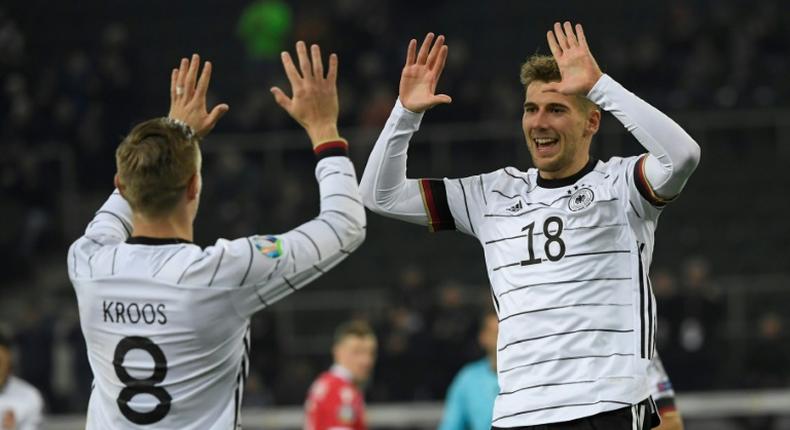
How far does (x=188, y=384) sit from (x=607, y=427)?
1.45m

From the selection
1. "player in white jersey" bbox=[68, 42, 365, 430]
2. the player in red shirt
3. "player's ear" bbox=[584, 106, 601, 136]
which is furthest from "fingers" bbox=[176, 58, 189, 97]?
the player in red shirt

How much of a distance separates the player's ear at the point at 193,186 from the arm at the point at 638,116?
1.26 metres

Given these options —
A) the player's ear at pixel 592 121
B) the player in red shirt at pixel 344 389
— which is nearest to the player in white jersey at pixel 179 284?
the player's ear at pixel 592 121

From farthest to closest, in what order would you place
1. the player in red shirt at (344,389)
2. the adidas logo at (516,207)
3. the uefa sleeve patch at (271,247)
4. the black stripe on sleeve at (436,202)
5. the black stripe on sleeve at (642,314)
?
the player in red shirt at (344,389), the black stripe on sleeve at (436,202), the adidas logo at (516,207), the black stripe on sleeve at (642,314), the uefa sleeve patch at (271,247)

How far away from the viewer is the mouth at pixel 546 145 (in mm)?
5027

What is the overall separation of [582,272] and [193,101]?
141cm

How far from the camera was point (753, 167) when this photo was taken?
16.9 m

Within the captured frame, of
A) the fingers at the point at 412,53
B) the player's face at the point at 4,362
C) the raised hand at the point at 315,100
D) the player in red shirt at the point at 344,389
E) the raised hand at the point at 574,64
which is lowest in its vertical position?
the player in red shirt at the point at 344,389

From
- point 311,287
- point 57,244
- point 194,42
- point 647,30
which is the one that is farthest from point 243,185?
point 647,30

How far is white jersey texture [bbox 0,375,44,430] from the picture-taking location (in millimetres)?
8219

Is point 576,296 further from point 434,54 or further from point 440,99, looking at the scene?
point 434,54

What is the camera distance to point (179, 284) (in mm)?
4086

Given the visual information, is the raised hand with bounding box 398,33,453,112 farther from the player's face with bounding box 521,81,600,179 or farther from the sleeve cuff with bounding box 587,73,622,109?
the sleeve cuff with bounding box 587,73,622,109

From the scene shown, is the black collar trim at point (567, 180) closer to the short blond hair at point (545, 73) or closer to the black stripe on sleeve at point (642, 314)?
the short blond hair at point (545, 73)
